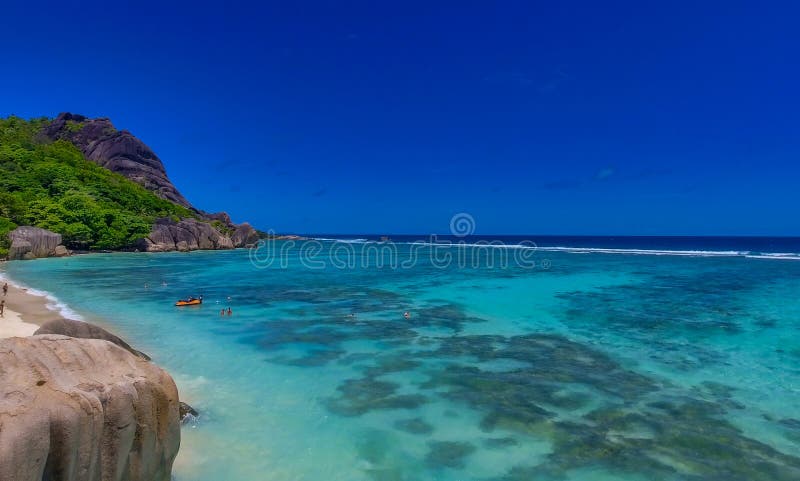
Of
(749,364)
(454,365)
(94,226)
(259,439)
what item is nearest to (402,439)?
(259,439)

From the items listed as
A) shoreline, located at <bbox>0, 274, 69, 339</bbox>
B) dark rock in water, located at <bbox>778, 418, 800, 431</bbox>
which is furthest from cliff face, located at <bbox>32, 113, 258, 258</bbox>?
dark rock in water, located at <bbox>778, 418, 800, 431</bbox>

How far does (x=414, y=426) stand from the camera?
844 cm

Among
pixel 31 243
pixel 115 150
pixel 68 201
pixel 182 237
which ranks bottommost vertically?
pixel 31 243

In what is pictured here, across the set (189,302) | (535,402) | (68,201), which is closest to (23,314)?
(189,302)

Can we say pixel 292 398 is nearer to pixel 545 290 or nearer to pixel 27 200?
pixel 545 290

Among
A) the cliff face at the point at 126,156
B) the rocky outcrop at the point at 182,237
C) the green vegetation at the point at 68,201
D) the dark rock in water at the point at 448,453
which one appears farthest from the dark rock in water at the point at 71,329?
the cliff face at the point at 126,156

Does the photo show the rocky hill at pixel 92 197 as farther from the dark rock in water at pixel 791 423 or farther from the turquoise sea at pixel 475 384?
the dark rock in water at pixel 791 423

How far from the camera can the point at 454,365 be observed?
1209 centimetres

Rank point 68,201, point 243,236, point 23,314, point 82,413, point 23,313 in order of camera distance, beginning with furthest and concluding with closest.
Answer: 1. point 243,236
2. point 68,201
3. point 23,313
4. point 23,314
5. point 82,413

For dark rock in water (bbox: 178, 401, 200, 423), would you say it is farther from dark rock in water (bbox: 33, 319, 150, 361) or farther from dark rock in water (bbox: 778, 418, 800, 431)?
dark rock in water (bbox: 778, 418, 800, 431)

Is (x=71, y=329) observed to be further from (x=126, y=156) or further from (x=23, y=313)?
(x=126, y=156)

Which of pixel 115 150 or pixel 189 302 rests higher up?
pixel 115 150

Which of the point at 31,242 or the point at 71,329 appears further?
the point at 31,242

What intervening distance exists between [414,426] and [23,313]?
623 inches
